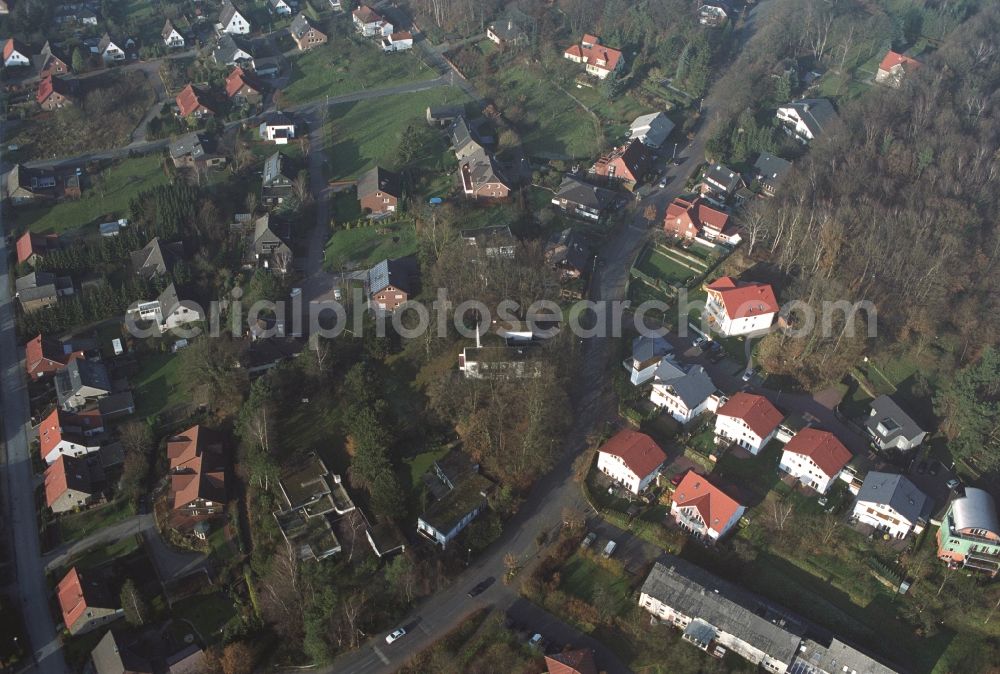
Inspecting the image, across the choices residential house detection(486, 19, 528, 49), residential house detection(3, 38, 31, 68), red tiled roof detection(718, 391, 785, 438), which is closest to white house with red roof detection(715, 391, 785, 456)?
red tiled roof detection(718, 391, 785, 438)

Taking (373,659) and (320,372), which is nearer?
(373,659)

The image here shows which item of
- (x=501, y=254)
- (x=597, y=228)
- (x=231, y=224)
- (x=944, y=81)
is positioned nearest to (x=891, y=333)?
(x=597, y=228)

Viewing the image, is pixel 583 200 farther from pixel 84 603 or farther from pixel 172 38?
pixel 172 38

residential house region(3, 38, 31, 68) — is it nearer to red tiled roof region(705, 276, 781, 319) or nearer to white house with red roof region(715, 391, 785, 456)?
red tiled roof region(705, 276, 781, 319)

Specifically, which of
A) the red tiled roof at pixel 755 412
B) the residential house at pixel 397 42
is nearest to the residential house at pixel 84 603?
the red tiled roof at pixel 755 412

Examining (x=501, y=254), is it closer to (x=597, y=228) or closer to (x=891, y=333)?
(x=597, y=228)

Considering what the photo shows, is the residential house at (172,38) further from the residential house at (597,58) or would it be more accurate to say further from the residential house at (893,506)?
the residential house at (893,506)
